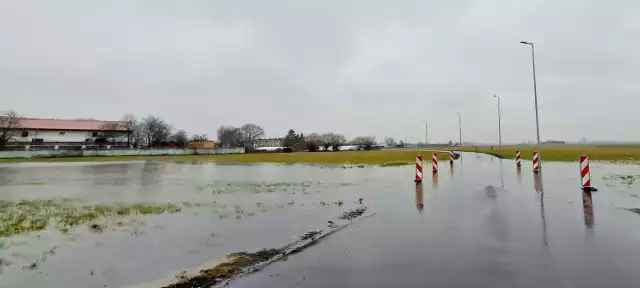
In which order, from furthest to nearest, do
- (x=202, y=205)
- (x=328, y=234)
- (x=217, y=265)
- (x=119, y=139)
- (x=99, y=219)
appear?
(x=119, y=139) → (x=202, y=205) → (x=99, y=219) → (x=328, y=234) → (x=217, y=265)

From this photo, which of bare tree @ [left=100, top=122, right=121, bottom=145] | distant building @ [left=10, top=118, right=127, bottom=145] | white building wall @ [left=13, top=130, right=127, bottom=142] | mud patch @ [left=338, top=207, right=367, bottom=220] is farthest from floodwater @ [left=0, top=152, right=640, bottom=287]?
white building wall @ [left=13, top=130, right=127, bottom=142]

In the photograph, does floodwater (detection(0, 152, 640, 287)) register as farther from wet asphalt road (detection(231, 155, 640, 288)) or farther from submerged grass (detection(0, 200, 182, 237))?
submerged grass (detection(0, 200, 182, 237))

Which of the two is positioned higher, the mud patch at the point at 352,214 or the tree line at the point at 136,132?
the tree line at the point at 136,132

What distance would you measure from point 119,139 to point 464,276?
130 metres

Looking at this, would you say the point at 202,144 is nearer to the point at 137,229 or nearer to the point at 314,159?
the point at 314,159

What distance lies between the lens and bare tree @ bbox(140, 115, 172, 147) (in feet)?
396

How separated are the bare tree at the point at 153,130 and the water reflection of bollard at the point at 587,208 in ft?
397

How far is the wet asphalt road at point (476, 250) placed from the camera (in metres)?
5.43

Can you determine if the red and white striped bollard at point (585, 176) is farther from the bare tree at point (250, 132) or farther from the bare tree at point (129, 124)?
the bare tree at point (250, 132)

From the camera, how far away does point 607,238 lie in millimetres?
7641

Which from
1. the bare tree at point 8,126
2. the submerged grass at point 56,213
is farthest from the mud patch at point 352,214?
the bare tree at point 8,126

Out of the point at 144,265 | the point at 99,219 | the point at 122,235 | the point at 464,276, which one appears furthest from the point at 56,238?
the point at 464,276

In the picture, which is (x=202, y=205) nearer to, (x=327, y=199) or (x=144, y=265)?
(x=327, y=199)

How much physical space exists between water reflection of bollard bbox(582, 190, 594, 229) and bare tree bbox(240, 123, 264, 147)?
14811cm
